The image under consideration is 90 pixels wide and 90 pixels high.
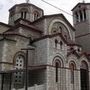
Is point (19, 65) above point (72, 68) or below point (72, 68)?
above

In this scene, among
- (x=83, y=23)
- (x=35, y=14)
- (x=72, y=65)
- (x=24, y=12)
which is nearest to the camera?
(x=72, y=65)

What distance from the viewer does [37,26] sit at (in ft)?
84.3

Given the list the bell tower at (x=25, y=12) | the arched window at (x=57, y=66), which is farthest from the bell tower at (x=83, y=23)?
the arched window at (x=57, y=66)

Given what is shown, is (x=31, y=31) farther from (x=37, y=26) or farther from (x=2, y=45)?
(x=2, y=45)

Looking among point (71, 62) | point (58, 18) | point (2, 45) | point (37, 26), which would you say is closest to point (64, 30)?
point (58, 18)

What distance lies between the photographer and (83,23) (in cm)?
3238

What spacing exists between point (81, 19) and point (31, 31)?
39.2 feet

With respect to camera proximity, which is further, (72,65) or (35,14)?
(35,14)

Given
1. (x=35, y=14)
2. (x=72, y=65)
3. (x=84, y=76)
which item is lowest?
(x=84, y=76)

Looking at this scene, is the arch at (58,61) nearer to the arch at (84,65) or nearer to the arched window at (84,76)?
the arch at (84,65)

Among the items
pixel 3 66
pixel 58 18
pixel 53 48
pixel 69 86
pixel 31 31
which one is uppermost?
pixel 58 18

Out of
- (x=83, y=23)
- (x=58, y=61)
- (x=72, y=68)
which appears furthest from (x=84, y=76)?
(x=83, y=23)

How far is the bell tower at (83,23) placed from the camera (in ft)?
104

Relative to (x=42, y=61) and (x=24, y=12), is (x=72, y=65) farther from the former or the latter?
(x=24, y=12)
